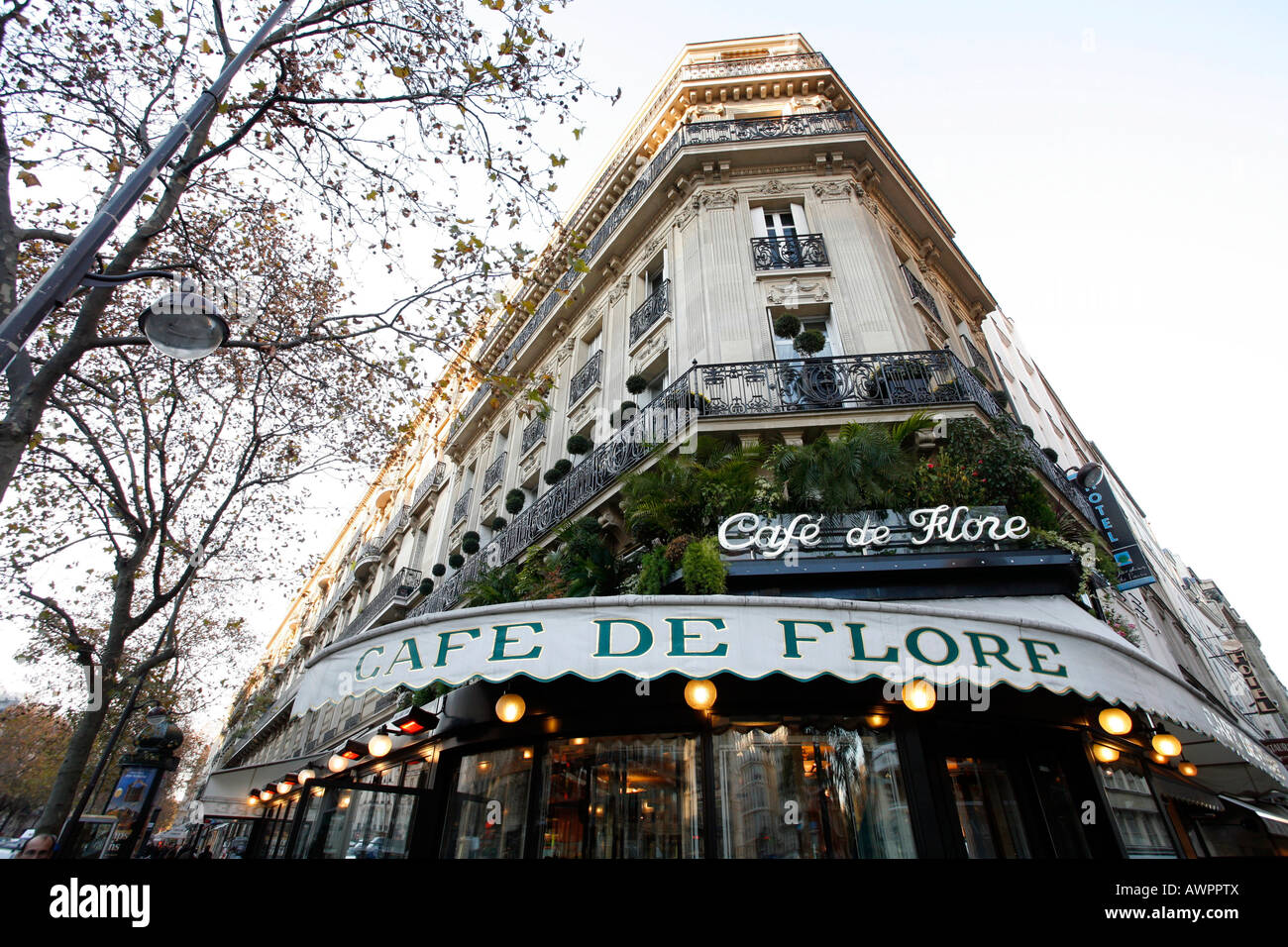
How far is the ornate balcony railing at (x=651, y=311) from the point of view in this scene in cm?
1237

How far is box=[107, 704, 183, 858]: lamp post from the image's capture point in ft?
36.4

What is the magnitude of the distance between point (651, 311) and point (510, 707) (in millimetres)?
8883

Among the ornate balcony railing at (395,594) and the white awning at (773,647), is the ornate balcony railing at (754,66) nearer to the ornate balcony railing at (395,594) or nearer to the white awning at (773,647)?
the white awning at (773,647)

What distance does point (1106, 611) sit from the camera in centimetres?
820

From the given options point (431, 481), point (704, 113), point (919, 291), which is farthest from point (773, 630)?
point (431, 481)

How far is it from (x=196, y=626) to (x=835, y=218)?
104 ft

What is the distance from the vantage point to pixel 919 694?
4.92 metres

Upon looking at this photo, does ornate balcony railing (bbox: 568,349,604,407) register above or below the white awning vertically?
above

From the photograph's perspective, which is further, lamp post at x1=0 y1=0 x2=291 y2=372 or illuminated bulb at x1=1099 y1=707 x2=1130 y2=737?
illuminated bulb at x1=1099 y1=707 x2=1130 y2=737

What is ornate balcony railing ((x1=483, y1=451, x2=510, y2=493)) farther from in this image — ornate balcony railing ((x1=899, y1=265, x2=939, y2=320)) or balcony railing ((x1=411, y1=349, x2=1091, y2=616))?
ornate balcony railing ((x1=899, y1=265, x2=939, y2=320))

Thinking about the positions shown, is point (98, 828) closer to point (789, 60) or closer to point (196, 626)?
point (196, 626)

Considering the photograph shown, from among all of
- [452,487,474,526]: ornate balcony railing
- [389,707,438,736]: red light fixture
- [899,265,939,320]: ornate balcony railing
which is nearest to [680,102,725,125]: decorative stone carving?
[899,265,939,320]: ornate balcony railing

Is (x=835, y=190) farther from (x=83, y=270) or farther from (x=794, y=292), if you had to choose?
(x=83, y=270)

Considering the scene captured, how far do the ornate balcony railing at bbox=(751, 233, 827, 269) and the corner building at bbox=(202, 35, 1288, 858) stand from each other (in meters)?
0.09
